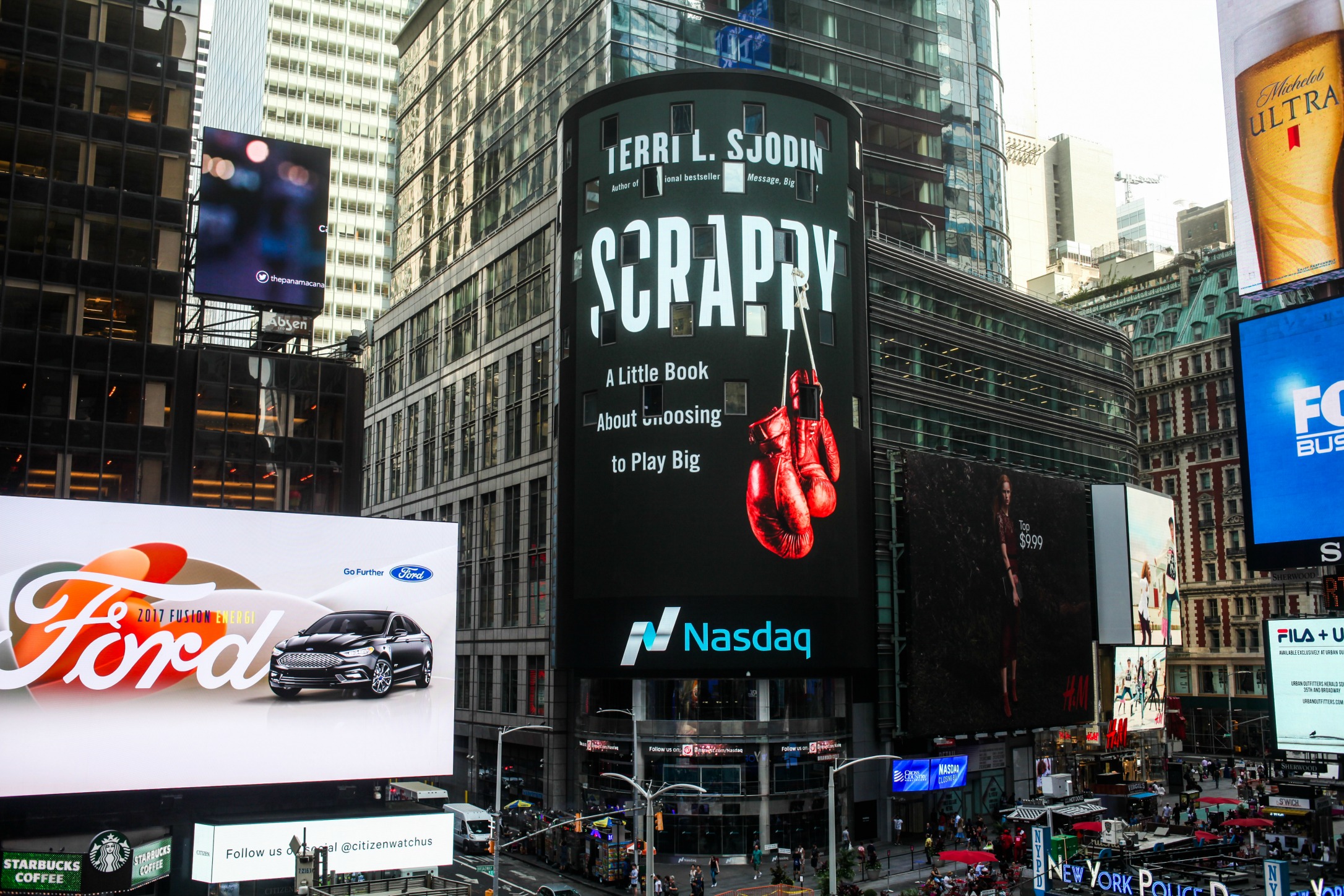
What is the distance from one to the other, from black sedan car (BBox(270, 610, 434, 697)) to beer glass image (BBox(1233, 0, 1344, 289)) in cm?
3917

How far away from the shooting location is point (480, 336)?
9094 centimetres

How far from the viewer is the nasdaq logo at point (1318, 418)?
44.9 meters

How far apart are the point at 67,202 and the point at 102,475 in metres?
12.9

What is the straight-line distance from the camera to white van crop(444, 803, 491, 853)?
65.2 metres

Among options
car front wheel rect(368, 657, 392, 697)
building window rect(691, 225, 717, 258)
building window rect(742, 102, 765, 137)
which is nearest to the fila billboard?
building window rect(691, 225, 717, 258)

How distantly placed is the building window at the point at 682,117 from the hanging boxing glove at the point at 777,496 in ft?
55.1

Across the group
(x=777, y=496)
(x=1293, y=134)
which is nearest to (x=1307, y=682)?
(x=1293, y=134)

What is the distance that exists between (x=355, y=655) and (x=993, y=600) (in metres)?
41.7

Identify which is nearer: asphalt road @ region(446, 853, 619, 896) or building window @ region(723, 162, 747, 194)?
asphalt road @ region(446, 853, 619, 896)

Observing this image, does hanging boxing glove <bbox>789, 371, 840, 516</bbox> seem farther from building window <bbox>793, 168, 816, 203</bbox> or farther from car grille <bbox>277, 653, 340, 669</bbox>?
car grille <bbox>277, 653, 340, 669</bbox>

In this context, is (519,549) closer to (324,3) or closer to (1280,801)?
(1280,801)

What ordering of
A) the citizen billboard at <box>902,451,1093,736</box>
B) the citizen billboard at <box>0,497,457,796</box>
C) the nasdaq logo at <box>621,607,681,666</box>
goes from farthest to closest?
the citizen billboard at <box>902,451,1093,736</box>
the nasdaq logo at <box>621,607,681,666</box>
the citizen billboard at <box>0,497,457,796</box>

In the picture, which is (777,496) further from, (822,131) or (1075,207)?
(1075,207)

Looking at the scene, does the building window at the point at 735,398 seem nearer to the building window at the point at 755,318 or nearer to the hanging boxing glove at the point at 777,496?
the hanging boxing glove at the point at 777,496
